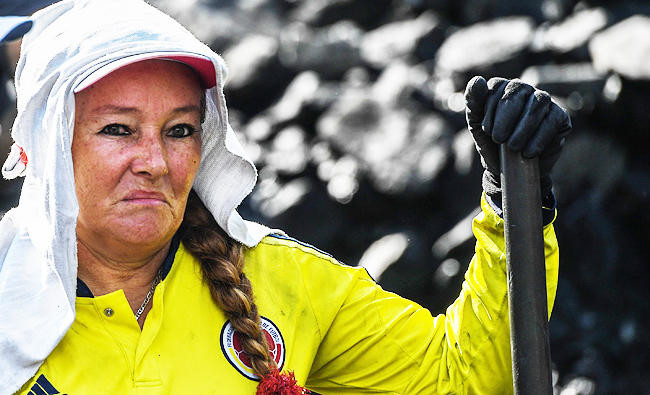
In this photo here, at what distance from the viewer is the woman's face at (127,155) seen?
2.19 m

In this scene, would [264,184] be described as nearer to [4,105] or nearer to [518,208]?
[4,105]

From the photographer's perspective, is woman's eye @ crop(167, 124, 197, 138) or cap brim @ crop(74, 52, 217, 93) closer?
cap brim @ crop(74, 52, 217, 93)

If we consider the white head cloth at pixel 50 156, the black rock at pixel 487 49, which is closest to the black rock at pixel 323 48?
the black rock at pixel 487 49

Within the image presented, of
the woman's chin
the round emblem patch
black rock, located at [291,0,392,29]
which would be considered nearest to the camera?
the woman's chin

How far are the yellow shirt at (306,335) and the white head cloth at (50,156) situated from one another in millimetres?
82

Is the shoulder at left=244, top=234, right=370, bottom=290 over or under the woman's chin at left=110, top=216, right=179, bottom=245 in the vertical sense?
under

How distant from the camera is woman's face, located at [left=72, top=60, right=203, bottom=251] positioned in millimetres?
2189

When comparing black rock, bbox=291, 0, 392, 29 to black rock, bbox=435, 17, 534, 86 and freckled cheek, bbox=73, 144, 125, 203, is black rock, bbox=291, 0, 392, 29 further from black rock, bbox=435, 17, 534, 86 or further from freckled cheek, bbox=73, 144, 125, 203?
freckled cheek, bbox=73, 144, 125, 203

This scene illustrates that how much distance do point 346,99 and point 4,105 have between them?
1.66 m

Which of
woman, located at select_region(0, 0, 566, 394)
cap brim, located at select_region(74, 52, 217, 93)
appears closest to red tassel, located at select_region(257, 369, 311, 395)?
woman, located at select_region(0, 0, 566, 394)

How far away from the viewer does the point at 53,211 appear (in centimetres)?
216

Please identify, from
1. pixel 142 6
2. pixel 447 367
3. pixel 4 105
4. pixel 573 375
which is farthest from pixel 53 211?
pixel 4 105

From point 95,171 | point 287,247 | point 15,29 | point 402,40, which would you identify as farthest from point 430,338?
point 402,40

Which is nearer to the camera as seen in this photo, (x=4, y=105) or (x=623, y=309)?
(x=623, y=309)
